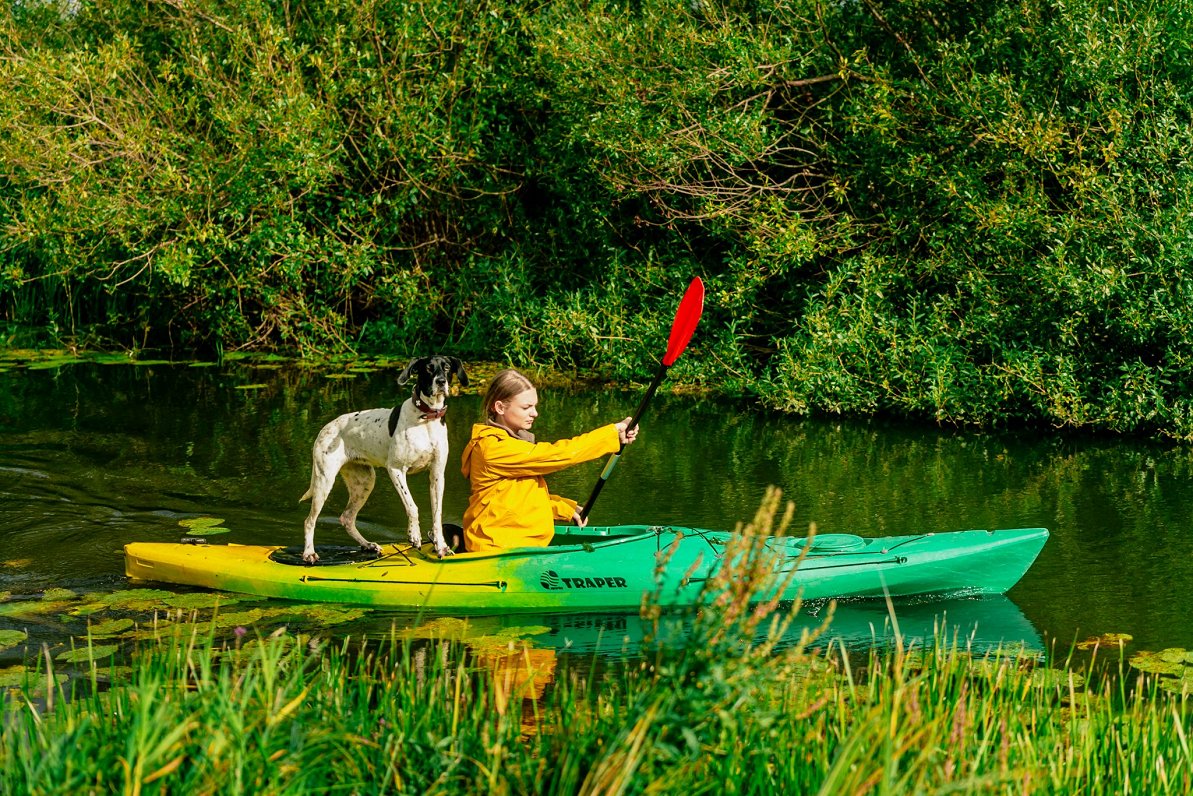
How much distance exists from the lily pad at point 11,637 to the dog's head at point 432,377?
1876 millimetres

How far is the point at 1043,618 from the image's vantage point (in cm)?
619

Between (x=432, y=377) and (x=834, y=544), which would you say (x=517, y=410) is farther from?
(x=834, y=544)

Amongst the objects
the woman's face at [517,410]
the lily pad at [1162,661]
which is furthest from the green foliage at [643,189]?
the woman's face at [517,410]

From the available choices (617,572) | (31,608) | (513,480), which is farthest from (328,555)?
(617,572)

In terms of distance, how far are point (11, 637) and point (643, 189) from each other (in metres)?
7.86

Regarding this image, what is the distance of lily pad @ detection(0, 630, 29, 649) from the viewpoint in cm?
567

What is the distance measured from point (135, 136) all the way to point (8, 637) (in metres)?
8.51

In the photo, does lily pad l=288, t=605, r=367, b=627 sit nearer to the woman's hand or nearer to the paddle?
the paddle

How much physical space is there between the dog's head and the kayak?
767 millimetres

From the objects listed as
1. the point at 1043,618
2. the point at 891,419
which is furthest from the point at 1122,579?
the point at 891,419

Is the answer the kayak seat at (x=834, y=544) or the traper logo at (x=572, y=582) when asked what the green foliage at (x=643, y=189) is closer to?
the kayak seat at (x=834, y=544)

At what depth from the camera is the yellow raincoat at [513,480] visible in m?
6.23

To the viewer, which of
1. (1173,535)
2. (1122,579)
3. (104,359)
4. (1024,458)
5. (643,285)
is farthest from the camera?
(104,359)

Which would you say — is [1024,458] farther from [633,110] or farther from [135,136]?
[135,136]
